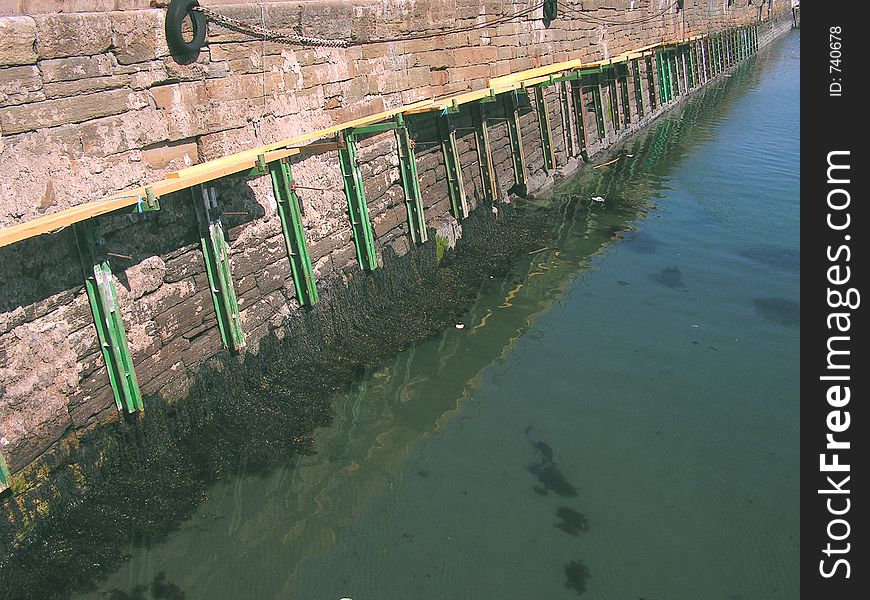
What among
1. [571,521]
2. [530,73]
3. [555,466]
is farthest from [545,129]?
[571,521]

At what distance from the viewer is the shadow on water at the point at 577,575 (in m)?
5.96

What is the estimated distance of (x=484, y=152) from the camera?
13633 millimetres

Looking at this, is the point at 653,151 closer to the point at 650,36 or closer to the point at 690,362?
the point at 650,36

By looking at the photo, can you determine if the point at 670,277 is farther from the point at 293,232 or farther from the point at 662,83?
the point at 662,83

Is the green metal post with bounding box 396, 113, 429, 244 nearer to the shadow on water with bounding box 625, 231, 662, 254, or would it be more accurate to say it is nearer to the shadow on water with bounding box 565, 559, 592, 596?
the shadow on water with bounding box 625, 231, 662, 254

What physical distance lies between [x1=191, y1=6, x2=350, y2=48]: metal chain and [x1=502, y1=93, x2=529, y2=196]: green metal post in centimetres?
545

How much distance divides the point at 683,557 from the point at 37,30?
663 centimetres

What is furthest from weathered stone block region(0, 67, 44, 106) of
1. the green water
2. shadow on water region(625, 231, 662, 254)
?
shadow on water region(625, 231, 662, 254)

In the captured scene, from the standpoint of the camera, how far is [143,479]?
6.93 meters

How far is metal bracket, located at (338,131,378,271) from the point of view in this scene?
9.91 meters

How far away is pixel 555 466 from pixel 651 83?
835 inches

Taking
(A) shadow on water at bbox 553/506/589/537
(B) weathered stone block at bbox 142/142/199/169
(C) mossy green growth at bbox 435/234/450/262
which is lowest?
(A) shadow on water at bbox 553/506/589/537

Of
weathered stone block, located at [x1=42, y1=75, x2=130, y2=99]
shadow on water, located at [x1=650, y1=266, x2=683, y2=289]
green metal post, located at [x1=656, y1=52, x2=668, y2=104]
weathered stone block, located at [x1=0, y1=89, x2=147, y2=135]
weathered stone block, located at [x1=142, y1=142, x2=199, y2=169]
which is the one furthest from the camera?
green metal post, located at [x1=656, y1=52, x2=668, y2=104]

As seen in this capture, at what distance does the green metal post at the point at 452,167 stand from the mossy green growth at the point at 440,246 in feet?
2.69
